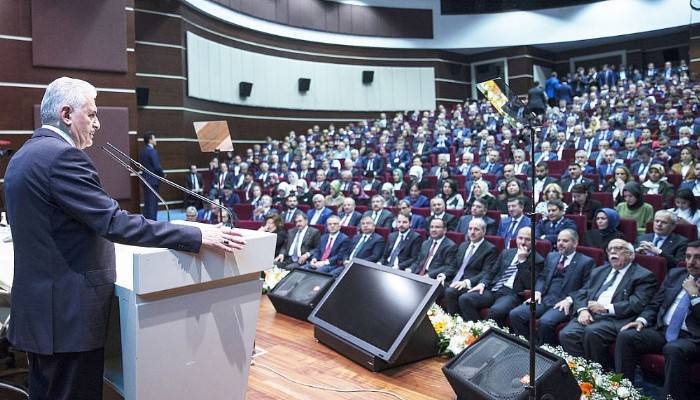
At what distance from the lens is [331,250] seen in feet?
13.7

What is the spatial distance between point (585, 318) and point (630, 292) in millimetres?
249

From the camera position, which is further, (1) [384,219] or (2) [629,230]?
(1) [384,219]

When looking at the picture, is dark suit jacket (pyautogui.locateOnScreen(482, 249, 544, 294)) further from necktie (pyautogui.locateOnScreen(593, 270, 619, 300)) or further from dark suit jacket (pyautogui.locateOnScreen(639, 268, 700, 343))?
dark suit jacket (pyautogui.locateOnScreen(639, 268, 700, 343))

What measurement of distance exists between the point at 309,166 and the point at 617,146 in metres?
3.85

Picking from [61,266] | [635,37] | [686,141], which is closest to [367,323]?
[61,266]

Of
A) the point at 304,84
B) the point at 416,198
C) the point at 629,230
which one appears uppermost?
the point at 304,84

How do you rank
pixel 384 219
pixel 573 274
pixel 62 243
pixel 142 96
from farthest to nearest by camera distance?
pixel 142 96
pixel 384 219
pixel 573 274
pixel 62 243

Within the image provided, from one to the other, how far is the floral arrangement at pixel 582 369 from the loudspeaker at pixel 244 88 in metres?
7.97

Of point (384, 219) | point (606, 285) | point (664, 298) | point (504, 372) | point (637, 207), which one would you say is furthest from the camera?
point (384, 219)

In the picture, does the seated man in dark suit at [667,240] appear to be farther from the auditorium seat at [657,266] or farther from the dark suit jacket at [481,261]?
the dark suit jacket at [481,261]

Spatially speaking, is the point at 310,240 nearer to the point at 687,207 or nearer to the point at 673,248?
the point at 673,248

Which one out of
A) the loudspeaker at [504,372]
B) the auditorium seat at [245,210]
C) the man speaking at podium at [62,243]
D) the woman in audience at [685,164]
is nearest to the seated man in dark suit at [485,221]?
the woman in audience at [685,164]

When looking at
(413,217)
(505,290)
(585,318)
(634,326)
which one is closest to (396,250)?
(413,217)

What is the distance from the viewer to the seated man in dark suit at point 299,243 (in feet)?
14.3
